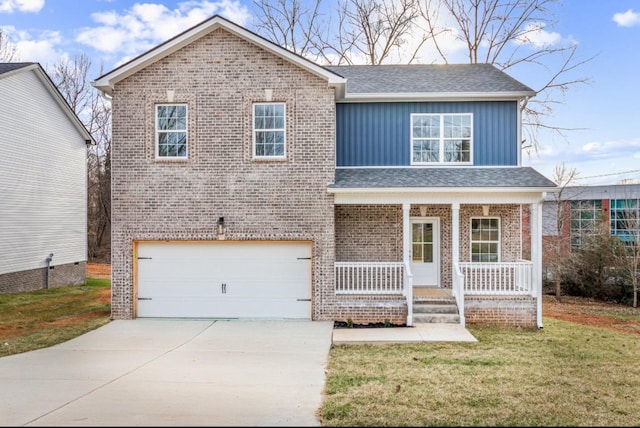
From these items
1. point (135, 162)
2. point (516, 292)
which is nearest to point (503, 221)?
point (516, 292)

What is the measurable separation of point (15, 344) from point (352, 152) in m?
9.52

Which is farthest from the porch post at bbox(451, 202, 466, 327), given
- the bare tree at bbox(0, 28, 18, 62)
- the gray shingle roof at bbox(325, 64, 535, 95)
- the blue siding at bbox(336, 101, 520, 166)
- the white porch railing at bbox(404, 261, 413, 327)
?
the bare tree at bbox(0, 28, 18, 62)

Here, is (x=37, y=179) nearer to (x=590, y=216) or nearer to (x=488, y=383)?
(x=488, y=383)

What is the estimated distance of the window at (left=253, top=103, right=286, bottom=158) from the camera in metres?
12.9

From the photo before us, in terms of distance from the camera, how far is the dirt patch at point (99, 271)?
2785 centimetres

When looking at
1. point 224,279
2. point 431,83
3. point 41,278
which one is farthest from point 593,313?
point 41,278

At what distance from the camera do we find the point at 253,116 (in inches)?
507

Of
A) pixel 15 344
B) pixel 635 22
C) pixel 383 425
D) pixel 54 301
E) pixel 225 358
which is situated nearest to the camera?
pixel 383 425

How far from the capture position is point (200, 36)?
12.9 meters

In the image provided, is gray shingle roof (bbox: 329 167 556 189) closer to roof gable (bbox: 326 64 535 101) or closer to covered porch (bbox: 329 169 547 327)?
covered porch (bbox: 329 169 547 327)

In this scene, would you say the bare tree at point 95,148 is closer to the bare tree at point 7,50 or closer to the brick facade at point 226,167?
the bare tree at point 7,50

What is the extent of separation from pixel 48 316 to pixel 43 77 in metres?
10.9

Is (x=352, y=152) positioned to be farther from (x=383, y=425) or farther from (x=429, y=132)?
(x=383, y=425)

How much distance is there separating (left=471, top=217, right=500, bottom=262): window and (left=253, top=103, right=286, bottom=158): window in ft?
20.1
